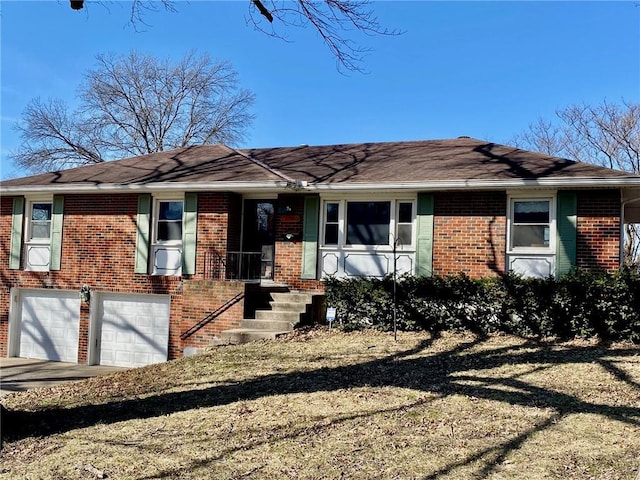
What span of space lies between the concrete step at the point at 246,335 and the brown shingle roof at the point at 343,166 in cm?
351

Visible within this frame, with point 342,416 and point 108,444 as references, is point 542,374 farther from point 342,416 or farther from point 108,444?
point 108,444

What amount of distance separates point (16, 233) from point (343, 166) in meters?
9.10

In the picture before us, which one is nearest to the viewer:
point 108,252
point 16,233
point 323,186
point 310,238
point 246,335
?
point 246,335

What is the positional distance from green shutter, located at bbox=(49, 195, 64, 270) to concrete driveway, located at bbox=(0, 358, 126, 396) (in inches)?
99.9

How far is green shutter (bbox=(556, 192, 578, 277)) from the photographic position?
1102cm

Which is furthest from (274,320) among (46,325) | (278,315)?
(46,325)

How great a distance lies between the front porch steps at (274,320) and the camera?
10.7m

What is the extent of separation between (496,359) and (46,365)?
11.2m

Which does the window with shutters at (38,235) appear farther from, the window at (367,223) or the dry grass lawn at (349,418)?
the window at (367,223)

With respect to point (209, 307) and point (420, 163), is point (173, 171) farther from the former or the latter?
point (420, 163)

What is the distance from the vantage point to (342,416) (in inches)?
226

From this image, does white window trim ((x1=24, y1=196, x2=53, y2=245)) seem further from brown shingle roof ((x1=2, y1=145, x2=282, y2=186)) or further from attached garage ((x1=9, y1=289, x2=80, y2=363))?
attached garage ((x1=9, y1=289, x2=80, y2=363))

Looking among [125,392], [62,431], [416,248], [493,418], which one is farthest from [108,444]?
[416,248]

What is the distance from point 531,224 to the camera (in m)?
11.5
